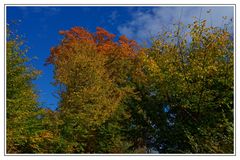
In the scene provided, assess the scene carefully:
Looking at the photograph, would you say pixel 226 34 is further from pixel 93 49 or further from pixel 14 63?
pixel 14 63

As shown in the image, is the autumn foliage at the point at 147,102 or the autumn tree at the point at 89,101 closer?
the autumn foliage at the point at 147,102

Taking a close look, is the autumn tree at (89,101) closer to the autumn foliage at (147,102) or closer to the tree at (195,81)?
the autumn foliage at (147,102)

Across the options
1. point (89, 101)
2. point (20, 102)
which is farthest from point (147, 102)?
point (20, 102)

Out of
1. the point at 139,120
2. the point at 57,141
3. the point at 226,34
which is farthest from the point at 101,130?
the point at 226,34

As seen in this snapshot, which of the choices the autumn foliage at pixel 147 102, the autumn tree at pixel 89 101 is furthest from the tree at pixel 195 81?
the autumn tree at pixel 89 101

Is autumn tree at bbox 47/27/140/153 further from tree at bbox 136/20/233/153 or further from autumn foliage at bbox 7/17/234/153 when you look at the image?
tree at bbox 136/20/233/153

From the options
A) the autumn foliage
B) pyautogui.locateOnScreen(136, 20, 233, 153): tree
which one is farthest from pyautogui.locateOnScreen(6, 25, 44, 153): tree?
pyautogui.locateOnScreen(136, 20, 233, 153): tree

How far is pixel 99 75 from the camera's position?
2408 centimetres

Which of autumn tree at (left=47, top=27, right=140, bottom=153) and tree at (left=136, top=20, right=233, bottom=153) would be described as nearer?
tree at (left=136, top=20, right=233, bottom=153)

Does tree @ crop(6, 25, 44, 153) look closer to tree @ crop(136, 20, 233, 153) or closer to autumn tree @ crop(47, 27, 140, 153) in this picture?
autumn tree @ crop(47, 27, 140, 153)

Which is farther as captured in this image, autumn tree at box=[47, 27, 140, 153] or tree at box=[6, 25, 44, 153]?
autumn tree at box=[47, 27, 140, 153]

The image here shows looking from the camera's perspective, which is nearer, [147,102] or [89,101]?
[89,101]

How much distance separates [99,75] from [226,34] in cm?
676

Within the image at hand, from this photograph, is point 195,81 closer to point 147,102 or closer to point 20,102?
point 147,102
